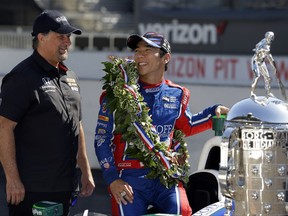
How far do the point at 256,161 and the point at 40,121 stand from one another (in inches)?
60.4

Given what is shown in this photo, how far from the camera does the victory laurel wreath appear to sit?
472 centimetres

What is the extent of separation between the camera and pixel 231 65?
1570 centimetres

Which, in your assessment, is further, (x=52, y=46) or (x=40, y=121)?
(x=52, y=46)

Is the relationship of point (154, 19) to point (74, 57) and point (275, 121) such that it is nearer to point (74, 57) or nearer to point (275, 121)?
point (74, 57)

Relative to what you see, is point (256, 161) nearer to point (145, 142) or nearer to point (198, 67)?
point (145, 142)

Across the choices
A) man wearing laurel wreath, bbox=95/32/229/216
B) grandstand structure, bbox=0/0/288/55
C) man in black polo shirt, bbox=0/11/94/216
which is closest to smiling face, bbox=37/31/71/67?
man in black polo shirt, bbox=0/11/94/216

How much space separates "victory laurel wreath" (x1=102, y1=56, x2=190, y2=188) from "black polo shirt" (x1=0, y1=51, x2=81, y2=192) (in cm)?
30

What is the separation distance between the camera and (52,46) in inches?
195

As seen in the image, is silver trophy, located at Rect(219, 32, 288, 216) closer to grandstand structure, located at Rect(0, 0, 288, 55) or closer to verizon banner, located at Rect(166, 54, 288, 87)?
grandstand structure, located at Rect(0, 0, 288, 55)

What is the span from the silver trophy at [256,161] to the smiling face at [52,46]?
1.47 metres

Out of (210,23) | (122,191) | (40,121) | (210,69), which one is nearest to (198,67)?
(210,69)

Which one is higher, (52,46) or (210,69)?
(52,46)

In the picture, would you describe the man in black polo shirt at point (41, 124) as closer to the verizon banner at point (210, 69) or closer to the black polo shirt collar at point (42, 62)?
the black polo shirt collar at point (42, 62)

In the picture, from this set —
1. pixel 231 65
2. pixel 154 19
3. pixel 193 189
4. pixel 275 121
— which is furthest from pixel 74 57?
pixel 275 121
